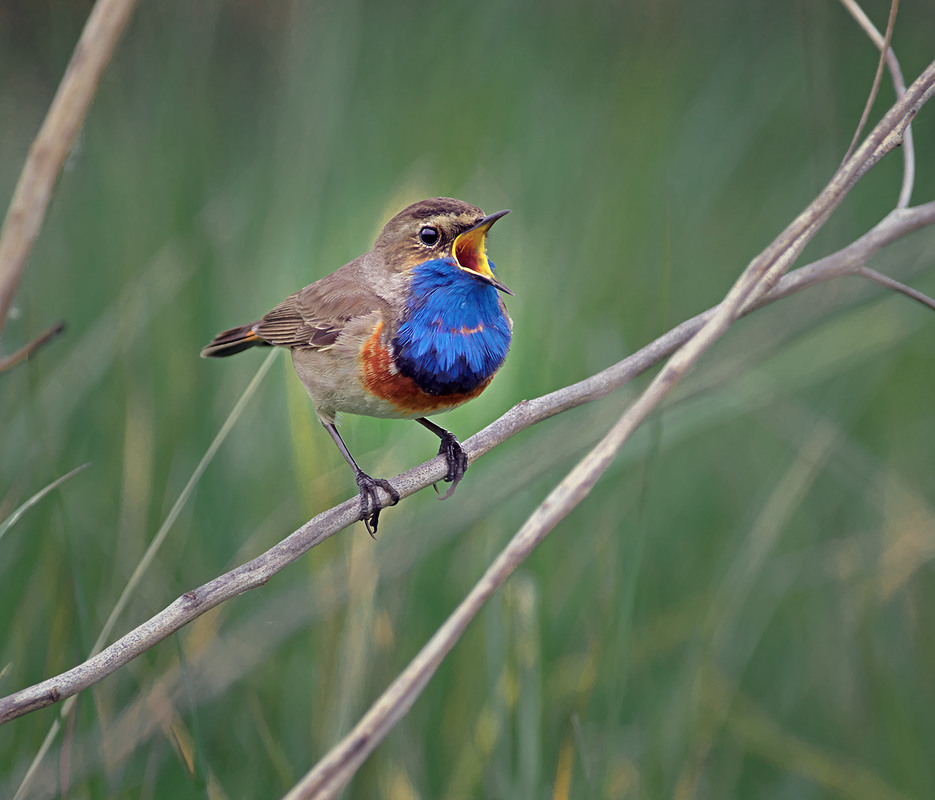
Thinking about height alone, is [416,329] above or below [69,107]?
below

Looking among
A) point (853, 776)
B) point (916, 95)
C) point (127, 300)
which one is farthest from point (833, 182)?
point (127, 300)

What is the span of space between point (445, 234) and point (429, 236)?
44mm

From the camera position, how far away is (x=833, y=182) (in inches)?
52.5

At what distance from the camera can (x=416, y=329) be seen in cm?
203

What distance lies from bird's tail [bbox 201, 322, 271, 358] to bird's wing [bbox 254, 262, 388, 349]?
1.2 inches

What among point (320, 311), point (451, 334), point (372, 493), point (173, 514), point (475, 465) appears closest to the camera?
point (173, 514)

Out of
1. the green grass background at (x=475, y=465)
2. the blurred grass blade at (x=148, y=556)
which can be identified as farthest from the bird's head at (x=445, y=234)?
the blurred grass blade at (x=148, y=556)

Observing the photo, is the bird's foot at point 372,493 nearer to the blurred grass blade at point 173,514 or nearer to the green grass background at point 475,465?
the green grass background at point 475,465

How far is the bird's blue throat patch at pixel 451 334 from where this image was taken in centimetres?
190

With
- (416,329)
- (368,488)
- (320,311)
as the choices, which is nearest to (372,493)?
(368,488)

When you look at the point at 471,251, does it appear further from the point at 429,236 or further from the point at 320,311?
the point at 320,311

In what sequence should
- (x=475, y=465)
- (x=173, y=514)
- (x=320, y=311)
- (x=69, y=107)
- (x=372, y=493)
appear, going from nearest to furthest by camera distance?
(x=69, y=107), (x=173, y=514), (x=372, y=493), (x=320, y=311), (x=475, y=465)

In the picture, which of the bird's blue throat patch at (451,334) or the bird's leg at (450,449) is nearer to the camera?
the bird's blue throat patch at (451,334)

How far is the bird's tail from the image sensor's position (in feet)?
8.22
